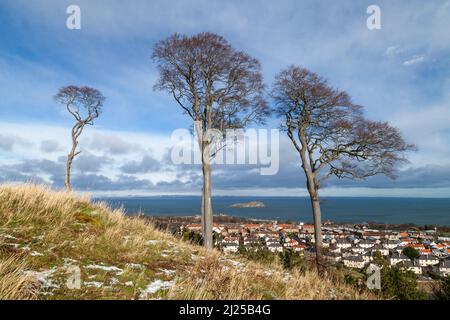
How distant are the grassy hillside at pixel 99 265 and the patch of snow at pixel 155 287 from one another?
0.5 inches

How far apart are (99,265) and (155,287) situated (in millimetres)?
1189

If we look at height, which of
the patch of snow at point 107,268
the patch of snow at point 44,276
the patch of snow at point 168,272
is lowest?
the patch of snow at point 168,272

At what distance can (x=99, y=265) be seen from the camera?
4195 millimetres

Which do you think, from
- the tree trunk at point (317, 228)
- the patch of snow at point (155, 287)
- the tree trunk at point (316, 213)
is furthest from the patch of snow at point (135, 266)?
the tree trunk at point (316, 213)

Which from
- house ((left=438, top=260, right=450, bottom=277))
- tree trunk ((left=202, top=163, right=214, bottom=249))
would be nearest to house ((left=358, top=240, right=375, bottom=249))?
house ((left=438, top=260, right=450, bottom=277))

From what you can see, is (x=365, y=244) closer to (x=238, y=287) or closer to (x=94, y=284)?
(x=238, y=287)

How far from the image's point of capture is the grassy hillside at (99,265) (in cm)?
324

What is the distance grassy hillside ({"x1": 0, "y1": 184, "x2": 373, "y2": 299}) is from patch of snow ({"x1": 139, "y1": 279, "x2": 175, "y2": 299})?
0.01 meters

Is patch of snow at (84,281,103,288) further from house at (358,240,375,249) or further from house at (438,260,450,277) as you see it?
house at (358,240,375,249)

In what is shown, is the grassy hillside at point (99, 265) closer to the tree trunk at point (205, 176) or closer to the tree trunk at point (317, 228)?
the tree trunk at point (205, 176)

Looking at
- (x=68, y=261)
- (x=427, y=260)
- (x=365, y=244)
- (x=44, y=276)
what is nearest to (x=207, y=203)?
(x=68, y=261)
